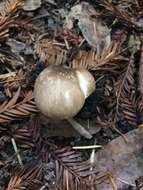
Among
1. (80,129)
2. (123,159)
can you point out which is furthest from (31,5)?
(123,159)

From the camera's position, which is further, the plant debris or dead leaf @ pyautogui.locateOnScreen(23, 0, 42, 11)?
dead leaf @ pyautogui.locateOnScreen(23, 0, 42, 11)

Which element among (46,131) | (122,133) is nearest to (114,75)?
(122,133)

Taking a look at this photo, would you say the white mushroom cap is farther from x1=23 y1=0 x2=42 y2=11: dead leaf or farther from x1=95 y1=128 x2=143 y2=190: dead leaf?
x1=23 y1=0 x2=42 y2=11: dead leaf

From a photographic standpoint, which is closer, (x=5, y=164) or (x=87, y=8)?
(x=5, y=164)

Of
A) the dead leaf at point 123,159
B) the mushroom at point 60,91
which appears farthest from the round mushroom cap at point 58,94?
the dead leaf at point 123,159

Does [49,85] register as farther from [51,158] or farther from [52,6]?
[52,6]

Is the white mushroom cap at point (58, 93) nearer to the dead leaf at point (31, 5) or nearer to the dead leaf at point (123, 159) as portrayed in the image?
the dead leaf at point (123, 159)

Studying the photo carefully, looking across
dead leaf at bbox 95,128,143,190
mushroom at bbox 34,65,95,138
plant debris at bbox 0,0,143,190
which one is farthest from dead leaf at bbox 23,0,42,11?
dead leaf at bbox 95,128,143,190
